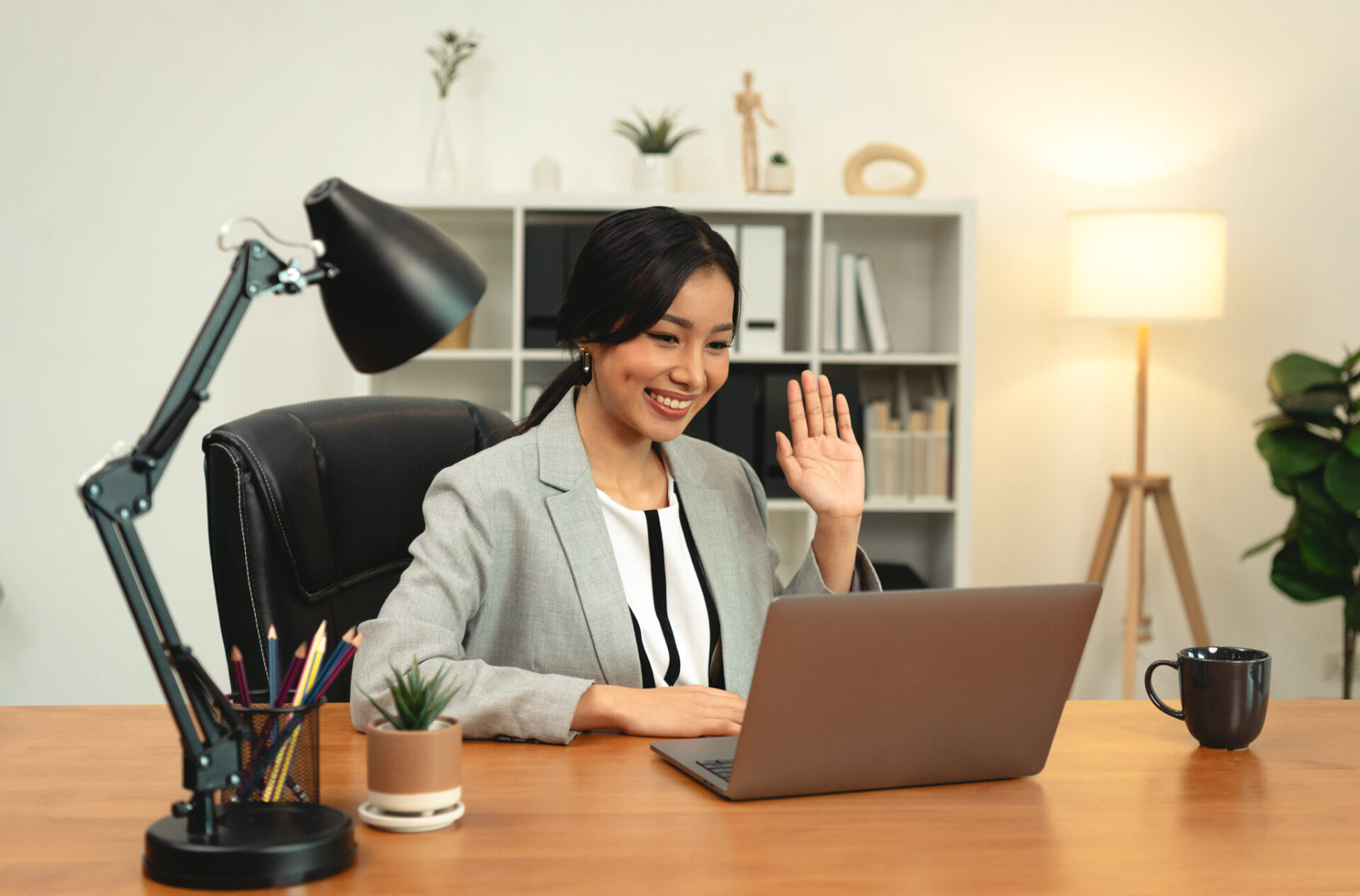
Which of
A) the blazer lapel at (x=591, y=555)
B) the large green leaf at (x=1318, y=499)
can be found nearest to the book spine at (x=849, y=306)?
the large green leaf at (x=1318, y=499)

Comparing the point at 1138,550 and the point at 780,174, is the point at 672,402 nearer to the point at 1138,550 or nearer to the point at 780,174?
the point at 780,174

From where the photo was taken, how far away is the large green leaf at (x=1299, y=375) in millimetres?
3000

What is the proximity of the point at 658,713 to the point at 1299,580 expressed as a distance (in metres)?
2.49

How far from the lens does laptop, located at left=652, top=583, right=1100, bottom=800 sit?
96 cm

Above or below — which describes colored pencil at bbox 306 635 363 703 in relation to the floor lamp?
below

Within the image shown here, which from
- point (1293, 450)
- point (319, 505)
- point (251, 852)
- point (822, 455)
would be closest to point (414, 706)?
point (251, 852)

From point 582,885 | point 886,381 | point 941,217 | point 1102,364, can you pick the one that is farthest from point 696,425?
point 582,885

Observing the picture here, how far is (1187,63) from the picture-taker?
3.41 metres

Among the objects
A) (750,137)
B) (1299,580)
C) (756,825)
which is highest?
(750,137)

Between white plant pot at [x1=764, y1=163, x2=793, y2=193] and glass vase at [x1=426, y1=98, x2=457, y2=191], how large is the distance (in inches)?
33.3

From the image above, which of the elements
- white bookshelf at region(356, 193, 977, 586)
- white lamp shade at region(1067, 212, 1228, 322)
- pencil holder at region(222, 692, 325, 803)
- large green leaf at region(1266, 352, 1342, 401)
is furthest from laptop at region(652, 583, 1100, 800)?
large green leaf at region(1266, 352, 1342, 401)

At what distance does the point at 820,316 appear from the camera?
311cm

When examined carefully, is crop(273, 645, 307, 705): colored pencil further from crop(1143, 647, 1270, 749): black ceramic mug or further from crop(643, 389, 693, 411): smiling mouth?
crop(1143, 647, 1270, 749): black ceramic mug

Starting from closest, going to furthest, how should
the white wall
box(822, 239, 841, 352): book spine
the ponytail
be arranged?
the ponytail, box(822, 239, 841, 352): book spine, the white wall
